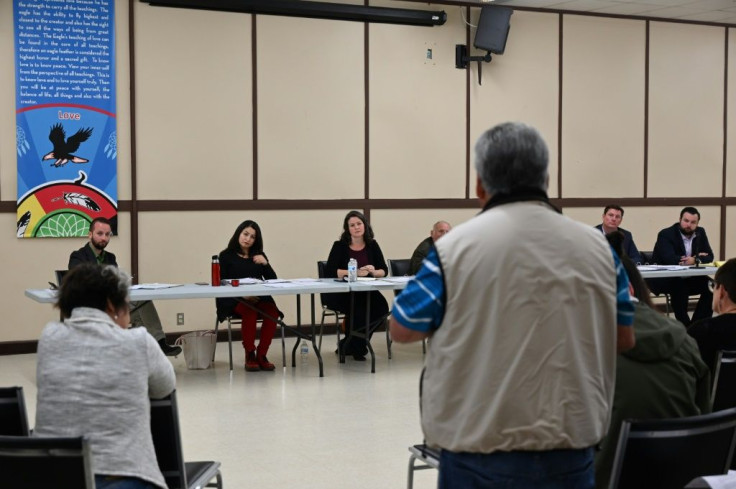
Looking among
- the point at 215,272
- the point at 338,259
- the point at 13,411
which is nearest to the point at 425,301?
the point at 13,411

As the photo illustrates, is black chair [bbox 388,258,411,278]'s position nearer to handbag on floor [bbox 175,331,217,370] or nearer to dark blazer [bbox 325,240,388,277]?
dark blazer [bbox 325,240,388,277]

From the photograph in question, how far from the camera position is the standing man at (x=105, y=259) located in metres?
7.00

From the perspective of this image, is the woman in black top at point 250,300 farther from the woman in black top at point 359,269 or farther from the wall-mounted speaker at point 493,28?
the wall-mounted speaker at point 493,28

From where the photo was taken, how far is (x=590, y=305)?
1.99 metres

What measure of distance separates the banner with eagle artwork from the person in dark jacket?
6276 millimetres

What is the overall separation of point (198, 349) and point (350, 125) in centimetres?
290

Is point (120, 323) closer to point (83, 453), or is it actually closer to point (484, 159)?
point (83, 453)

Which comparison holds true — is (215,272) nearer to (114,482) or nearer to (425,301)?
(114,482)

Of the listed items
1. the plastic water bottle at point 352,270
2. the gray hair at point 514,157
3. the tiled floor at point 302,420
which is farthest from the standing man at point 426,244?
the gray hair at point 514,157

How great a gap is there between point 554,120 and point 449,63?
4.51ft

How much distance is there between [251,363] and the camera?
7.25 metres

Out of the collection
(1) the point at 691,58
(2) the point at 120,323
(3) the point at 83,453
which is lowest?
(3) the point at 83,453

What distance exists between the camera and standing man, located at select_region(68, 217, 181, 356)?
700 centimetres

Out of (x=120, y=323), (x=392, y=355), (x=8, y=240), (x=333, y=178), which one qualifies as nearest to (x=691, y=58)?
(x=333, y=178)
